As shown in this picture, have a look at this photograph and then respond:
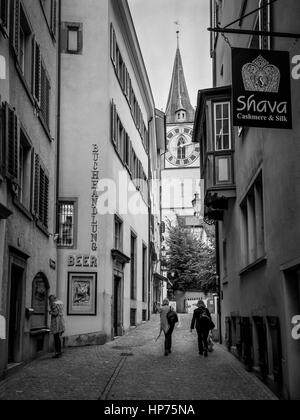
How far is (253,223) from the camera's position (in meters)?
14.2

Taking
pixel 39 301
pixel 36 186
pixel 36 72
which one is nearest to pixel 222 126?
pixel 36 72

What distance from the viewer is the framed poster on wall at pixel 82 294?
20.4 metres

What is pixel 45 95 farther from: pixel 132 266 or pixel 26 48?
pixel 132 266

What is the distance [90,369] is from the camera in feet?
44.7

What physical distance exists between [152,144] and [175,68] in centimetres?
6571

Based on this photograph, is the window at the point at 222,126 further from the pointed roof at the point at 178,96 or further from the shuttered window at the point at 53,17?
the pointed roof at the point at 178,96

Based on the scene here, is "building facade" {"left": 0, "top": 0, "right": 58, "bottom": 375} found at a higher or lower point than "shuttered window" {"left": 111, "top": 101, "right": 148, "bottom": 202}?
lower

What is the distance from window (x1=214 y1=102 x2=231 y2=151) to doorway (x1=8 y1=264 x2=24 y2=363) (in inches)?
266

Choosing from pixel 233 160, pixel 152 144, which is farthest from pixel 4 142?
pixel 152 144

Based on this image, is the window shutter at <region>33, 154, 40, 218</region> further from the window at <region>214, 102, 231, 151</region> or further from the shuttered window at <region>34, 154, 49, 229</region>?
the window at <region>214, 102, 231, 151</region>

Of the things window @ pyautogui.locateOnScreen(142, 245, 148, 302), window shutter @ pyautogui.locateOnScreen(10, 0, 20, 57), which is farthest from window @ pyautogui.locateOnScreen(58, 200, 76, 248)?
window @ pyautogui.locateOnScreen(142, 245, 148, 302)

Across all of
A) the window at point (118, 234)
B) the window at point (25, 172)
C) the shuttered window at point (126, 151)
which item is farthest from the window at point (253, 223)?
the window at point (118, 234)

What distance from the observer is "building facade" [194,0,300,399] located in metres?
9.53

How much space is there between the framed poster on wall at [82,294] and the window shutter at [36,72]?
6.98 m
